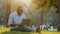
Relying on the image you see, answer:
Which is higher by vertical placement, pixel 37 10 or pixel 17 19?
pixel 37 10

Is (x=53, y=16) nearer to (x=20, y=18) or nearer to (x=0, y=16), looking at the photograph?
(x=20, y=18)

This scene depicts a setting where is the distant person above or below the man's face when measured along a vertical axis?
below

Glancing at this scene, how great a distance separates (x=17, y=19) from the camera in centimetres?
433

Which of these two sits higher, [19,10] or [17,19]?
[19,10]

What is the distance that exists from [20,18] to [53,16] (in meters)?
0.86

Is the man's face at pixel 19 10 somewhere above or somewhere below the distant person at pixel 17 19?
above

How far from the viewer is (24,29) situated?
4309 mm

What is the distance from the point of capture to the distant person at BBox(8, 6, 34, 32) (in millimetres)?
4312

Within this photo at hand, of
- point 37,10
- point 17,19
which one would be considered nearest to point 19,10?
point 17,19

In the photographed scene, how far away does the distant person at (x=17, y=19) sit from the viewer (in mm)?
4312

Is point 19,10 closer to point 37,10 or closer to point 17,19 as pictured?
point 17,19

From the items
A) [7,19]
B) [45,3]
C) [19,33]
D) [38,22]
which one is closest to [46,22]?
[38,22]

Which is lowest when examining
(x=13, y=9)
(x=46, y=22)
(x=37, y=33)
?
(x=37, y=33)

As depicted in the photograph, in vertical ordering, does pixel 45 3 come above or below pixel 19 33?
above
